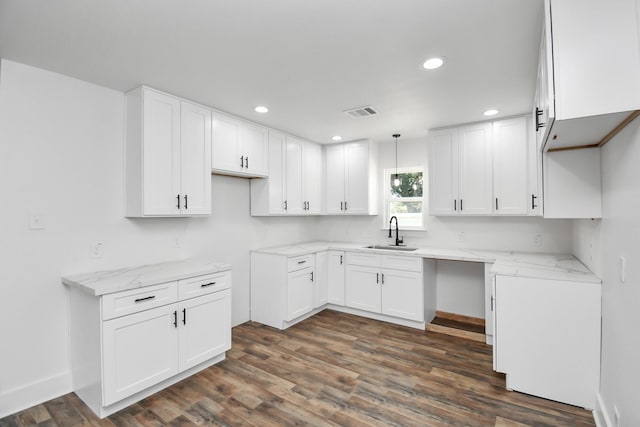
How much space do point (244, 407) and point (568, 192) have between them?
280 centimetres

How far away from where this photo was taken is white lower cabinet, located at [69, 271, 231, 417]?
2141 mm

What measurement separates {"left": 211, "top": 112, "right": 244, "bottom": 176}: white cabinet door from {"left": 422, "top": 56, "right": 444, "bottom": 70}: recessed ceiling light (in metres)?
2.03

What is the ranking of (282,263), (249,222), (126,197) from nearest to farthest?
1. (126,197)
2. (282,263)
3. (249,222)

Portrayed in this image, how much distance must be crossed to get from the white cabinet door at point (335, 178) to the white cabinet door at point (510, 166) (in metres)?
2.00

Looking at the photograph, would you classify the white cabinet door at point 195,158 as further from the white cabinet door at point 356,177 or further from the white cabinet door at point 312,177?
the white cabinet door at point 356,177

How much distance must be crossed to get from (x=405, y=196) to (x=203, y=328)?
3.19m

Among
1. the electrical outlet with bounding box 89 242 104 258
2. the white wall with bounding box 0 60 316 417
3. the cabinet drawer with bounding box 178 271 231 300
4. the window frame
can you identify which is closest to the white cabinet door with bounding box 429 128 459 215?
the window frame

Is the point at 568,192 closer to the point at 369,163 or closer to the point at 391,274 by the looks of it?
the point at 391,274

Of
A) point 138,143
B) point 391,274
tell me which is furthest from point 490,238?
point 138,143

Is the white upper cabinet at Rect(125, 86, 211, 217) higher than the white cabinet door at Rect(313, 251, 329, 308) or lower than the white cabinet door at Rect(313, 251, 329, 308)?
higher

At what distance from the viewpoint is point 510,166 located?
3479 mm

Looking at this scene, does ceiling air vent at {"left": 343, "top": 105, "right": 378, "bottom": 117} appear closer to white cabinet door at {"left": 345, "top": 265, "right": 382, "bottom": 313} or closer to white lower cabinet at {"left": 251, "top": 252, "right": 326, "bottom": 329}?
white lower cabinet at {"left": 251, "top": 252, "right": 326, "bottom": 329}

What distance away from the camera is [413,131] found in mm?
4113

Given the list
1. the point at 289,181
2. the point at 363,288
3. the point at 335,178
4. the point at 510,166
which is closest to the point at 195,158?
the point at 289,181
